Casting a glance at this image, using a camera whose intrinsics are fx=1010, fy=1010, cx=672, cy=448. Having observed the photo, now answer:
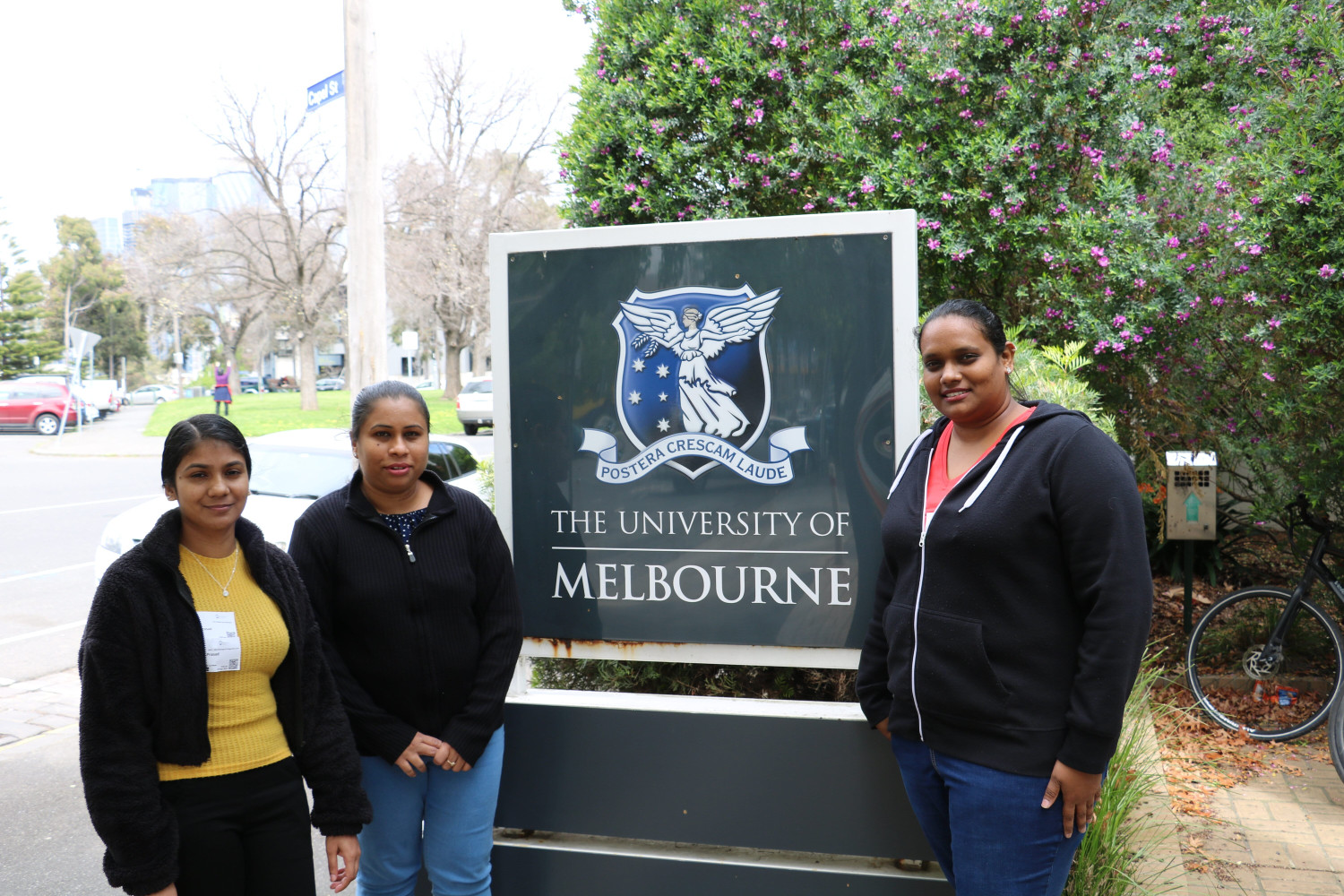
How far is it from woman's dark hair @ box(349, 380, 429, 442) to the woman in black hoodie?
118cm

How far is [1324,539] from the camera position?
481 cm

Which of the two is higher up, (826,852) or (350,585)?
(350,585)

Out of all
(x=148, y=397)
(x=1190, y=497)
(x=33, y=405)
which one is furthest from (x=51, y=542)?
(x=148, y=397)

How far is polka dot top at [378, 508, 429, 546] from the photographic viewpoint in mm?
2414

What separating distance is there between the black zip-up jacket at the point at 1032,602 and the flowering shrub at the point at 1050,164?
3.48 meters

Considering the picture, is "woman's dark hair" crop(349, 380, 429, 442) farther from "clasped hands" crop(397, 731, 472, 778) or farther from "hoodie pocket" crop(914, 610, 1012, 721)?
"hoodie pocket" crop(914, 610, 1012, 721)

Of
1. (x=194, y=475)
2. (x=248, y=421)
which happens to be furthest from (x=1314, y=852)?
(x=248, y=421)

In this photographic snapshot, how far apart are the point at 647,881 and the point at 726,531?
1.01 metres

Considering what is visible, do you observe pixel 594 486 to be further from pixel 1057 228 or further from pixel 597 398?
pixel 1057 228

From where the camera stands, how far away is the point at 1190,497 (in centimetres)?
544

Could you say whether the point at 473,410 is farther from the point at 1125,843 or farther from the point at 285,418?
the point at 1125,843

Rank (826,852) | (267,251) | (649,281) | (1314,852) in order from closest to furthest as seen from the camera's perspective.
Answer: (826,852)
(649,281)
(1314,852)
(267,251)

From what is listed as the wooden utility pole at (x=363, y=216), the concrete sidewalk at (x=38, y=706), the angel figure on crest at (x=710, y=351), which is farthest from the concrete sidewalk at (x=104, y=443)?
the angel figure on crest at (x=710, y=351)

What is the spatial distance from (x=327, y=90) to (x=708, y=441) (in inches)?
A: 238
